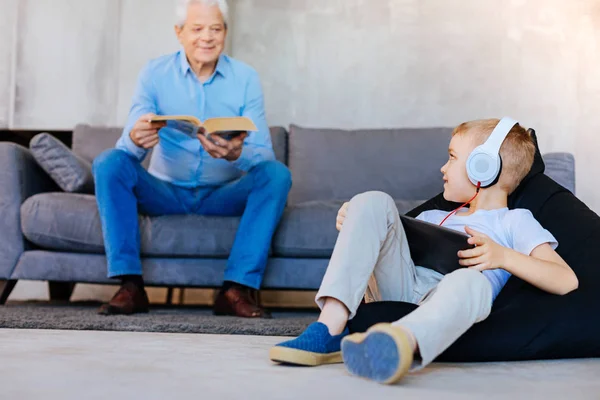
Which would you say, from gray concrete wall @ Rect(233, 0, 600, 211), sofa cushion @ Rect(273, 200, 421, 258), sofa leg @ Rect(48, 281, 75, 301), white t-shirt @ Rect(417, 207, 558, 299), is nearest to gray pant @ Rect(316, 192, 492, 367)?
white t-shirt @ Rect(417, 207, 558, 299)

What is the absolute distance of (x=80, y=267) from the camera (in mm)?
2686

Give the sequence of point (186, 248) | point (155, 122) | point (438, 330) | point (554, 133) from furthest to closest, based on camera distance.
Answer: point (554, 133) → point (186, 248) → point (155, 122) → point (438, 330)

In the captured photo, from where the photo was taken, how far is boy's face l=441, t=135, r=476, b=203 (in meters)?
1.50

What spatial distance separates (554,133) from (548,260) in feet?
9.58

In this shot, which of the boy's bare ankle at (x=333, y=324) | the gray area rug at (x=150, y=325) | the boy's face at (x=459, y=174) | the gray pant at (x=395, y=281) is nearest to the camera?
the gray pant at (x=395, y=281)

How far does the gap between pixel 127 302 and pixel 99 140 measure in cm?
136

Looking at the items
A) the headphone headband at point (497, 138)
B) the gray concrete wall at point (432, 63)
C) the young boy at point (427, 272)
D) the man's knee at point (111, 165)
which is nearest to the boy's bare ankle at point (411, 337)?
the young boy at point (427, 272)

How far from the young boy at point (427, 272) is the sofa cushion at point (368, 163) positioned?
155cm

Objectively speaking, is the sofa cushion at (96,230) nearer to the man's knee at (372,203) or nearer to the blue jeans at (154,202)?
the blue jeans at (154,202)

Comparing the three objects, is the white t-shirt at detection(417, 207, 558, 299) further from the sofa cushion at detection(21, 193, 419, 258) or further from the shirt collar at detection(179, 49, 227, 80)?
the shirt collar at detection(179, 49, 227, 80)

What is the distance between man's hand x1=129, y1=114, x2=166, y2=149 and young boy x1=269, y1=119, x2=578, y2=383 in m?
1.11

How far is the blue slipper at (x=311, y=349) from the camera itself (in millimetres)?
1198

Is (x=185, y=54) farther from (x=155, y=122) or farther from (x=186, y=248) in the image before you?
(x=186, y=248)

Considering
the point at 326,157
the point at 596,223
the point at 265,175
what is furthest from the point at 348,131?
the point at 596,223
